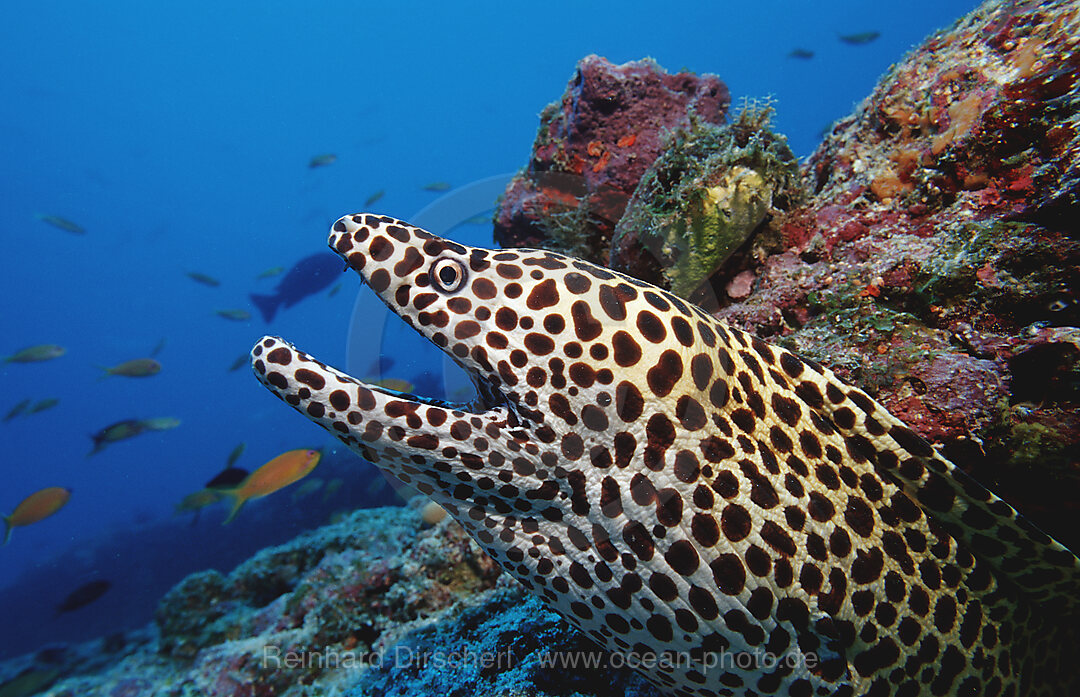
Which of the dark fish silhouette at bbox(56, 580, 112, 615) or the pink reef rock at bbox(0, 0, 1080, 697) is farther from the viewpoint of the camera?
the dark fish silhouette at bbox(56, 580, 112, 615)

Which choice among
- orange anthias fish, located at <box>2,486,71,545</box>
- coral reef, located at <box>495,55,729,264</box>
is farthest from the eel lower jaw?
orange anthias fish, located at <box>2,486,71,545</box>

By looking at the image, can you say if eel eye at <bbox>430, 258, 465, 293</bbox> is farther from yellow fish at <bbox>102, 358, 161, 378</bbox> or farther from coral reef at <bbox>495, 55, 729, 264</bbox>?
yellow fish at <bbox>102, 358, 161, 378</bbox>

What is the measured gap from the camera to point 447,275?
6.75 feet

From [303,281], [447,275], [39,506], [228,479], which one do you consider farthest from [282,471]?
[303,281]

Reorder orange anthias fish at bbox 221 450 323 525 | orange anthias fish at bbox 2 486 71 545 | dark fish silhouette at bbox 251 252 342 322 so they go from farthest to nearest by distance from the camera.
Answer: dark fish silhouette at bbox 251 252 342 322 → orange anthias fish at bbox 2 486 71 545 → orange anthias fish at bbox 221 450 323 525

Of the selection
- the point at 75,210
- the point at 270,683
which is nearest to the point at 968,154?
the point at 270,683

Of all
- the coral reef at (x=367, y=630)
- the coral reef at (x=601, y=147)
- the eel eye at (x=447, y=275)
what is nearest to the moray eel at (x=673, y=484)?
the eel eye at (x=447, y=275)

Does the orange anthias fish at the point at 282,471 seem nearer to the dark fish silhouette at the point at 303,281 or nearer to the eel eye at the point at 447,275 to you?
the eel eye at the point at 447,275

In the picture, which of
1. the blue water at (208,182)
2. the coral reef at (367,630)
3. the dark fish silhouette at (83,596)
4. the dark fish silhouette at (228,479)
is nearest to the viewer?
the coral reef at (367,630)

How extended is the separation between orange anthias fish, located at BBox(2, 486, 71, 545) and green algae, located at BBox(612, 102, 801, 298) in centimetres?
1023

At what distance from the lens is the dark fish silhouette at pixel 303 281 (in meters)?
12.5

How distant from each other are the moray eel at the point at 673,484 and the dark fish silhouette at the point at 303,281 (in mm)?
11022

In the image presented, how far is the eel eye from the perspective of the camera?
2041 mm

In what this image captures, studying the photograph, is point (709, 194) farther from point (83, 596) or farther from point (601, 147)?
point (83, 596)
